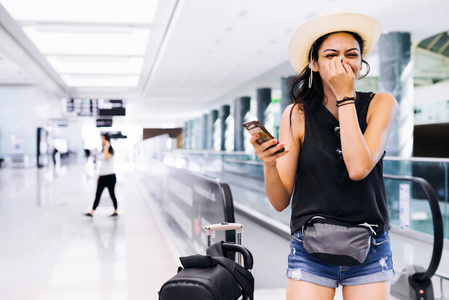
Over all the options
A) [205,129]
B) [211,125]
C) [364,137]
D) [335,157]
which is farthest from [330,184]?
[205,129]

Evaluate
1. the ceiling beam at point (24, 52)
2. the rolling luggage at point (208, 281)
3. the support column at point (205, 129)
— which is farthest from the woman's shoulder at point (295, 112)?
the support column at point (205, 129)

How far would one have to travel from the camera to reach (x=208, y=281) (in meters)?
1.54

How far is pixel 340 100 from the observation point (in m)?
1.45

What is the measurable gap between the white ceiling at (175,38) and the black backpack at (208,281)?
867 centimetres

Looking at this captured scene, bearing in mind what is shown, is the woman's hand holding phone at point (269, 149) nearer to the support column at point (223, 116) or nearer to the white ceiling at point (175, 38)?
the white ceiling at point (175, 38)

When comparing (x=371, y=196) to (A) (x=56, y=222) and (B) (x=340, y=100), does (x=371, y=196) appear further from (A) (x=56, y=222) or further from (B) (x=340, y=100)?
(A) (x=56, y=222)

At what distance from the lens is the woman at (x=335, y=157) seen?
144 centimetres

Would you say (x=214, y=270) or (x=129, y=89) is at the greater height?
(x=129, y=89)

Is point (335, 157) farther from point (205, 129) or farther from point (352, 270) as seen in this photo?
point (205, 129)

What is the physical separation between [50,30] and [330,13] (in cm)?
1299

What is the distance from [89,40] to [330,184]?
14397mm

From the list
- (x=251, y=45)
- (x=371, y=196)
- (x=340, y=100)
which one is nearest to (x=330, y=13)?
(x=340, y=100)

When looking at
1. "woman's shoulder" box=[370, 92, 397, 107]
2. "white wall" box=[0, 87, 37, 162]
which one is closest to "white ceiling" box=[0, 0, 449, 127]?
"white wall" box=[0, 87, 37, 162]

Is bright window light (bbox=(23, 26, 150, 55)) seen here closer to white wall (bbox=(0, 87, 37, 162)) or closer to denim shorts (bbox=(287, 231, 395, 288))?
white wall (bbox=(0, 87, 37, 162))
